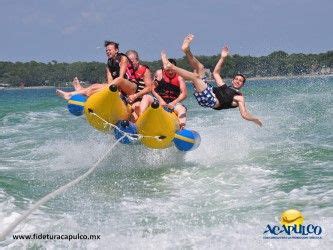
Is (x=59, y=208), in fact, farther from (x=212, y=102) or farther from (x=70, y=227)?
(x=212, y=102)

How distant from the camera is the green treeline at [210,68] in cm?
5272

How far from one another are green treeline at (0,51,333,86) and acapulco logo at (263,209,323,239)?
28.7m

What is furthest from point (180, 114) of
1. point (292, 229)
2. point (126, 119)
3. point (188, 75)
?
point (292, 229)

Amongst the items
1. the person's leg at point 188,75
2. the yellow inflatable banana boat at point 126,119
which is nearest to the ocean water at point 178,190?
the yellow inflatable banana boat at point 126,119

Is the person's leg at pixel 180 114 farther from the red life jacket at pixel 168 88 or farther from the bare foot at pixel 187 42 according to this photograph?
the bare foot at pixel 187 42

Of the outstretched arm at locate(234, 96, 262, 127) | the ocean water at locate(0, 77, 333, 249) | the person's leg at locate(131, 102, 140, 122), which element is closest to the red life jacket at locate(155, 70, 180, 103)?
the person's leg at locate(131, 102, 140, 122)

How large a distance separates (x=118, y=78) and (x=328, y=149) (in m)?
2.85

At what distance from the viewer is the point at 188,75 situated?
5.53 m

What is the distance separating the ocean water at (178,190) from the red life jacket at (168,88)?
28.0 inches

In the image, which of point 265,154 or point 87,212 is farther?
point 265,154

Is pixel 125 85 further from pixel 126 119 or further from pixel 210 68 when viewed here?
pixel 210 68

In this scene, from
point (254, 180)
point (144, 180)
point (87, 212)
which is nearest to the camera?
point (87, 212)

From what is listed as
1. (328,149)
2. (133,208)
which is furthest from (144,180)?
(328,149)

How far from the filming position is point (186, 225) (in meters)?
3.61
